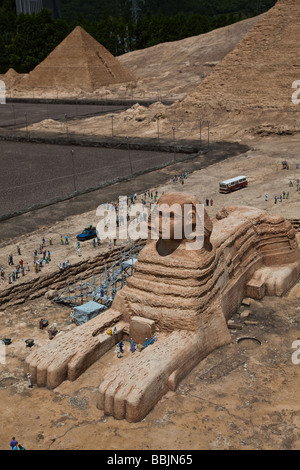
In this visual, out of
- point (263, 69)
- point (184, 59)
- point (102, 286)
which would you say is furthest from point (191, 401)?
point (184, 59)

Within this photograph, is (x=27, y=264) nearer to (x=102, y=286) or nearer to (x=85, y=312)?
(x=102, y=286)

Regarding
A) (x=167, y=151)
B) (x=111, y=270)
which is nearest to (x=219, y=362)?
(x=111, y=270)

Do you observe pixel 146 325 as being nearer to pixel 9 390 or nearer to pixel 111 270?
pixel 9 390

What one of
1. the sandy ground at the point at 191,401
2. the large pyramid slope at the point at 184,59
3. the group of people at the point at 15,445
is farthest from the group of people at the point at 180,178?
the large pyramid slope at the point at 184,59

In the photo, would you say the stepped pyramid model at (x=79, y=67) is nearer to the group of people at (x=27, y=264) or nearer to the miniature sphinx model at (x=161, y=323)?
the group of people at (x=27, y=264)

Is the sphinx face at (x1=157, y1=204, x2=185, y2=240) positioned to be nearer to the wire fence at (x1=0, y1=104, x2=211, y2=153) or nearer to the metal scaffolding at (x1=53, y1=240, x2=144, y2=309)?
the metal scaffolding at (x1=53, y1=240, x2=144, y2=309)
